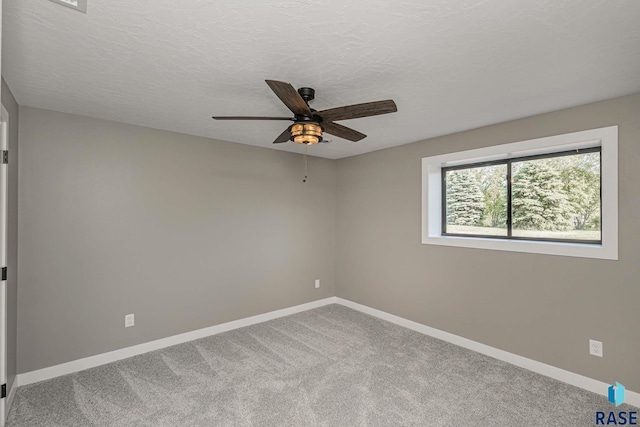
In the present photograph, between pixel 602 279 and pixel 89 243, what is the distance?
4683 mm

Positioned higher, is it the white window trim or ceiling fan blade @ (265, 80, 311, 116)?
ceiling fan blade @ (265, 80, 311, 116)

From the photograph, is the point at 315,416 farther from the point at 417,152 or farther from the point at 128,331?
the point at 417,152

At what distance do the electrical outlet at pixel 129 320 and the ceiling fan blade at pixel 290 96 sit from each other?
278 centimetres

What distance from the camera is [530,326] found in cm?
291

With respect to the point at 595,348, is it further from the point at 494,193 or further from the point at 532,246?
the point at 494,193

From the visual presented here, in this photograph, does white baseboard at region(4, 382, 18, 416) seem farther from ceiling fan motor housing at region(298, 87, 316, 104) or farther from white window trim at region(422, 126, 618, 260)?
white window trim at region(422, 126, 618, 260)

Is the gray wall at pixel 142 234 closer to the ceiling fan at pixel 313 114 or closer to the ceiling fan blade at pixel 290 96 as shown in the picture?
the ceiling fan at pixel 313 114

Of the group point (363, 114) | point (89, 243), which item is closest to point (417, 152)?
point (363, 114)

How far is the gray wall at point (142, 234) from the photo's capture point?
271 cm

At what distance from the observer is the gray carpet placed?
2197 mm

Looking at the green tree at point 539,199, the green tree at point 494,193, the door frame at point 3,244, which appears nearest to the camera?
the door frame at point 3,244

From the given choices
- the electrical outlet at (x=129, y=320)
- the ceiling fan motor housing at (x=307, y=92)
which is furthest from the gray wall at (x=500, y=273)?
the electrical outlet at (x=129, y=320)

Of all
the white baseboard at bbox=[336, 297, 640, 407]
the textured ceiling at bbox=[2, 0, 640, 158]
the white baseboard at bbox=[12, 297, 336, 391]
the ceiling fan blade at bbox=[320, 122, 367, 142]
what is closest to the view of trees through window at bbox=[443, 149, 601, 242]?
the textured ceiling at bbox=[2, 0, 640, 158]

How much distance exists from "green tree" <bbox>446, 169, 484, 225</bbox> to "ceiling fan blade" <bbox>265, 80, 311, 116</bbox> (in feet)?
8.30
